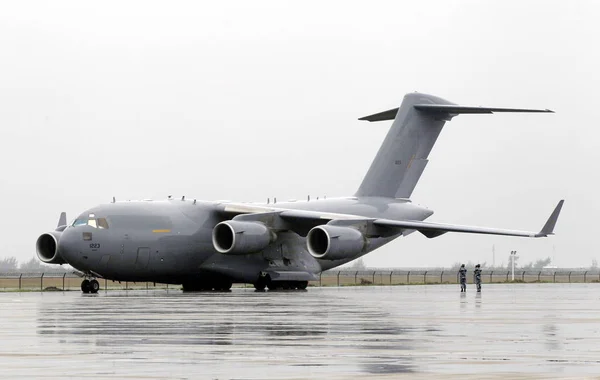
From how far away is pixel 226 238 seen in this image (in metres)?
43.3

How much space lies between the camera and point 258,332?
1866cm

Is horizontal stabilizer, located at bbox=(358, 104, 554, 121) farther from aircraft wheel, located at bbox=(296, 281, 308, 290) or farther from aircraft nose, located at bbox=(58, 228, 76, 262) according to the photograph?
aircraft nose, located at bbox=(58, 228, 76, 262)

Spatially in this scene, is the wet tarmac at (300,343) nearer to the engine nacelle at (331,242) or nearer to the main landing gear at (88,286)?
the engine nacelle at (331,242)

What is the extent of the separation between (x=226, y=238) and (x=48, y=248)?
7224 millimetres

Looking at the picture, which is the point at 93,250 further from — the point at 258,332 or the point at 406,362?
the point at 406,362

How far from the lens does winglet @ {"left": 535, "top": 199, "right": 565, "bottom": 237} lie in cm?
4391

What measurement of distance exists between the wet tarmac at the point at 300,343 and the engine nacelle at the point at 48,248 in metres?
18.5

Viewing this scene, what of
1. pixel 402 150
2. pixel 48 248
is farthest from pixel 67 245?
pixel 402 150

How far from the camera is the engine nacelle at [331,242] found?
139ft

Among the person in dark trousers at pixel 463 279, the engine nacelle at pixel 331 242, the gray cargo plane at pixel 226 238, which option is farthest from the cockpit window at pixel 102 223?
the person in dark trousers at pixel 463 279

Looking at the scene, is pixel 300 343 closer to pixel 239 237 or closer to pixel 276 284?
pixel 239 237

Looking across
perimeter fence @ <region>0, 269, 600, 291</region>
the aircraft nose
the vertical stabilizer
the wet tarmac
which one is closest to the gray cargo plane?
the aircraft nose

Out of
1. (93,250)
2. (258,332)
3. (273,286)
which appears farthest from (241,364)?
(273,286)

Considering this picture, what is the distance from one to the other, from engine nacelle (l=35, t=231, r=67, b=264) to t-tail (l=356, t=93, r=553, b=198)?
12.8 metres
